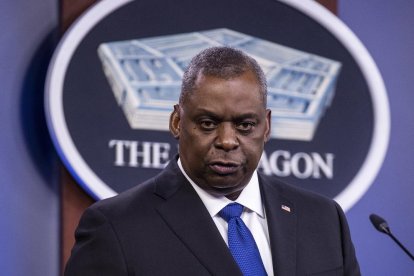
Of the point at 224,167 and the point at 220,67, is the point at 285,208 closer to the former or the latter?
the point at 224,167

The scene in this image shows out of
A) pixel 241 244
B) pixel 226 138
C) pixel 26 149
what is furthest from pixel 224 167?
pixel 26 149

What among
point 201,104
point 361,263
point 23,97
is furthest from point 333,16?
point 201,104

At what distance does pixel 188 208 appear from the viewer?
1.58m

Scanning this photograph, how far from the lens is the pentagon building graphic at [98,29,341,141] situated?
98.2 inches

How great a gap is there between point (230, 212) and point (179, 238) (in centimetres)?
13

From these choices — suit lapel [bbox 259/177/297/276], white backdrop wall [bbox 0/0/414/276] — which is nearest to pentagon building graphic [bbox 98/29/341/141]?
white backdrop wall [bbox 0/0/414/276]

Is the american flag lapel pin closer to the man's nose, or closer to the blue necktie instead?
the blue necktie

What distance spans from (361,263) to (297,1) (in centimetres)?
100

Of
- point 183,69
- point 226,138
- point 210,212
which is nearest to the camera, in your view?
point 226,138

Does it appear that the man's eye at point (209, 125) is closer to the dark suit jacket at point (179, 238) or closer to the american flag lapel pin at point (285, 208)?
the dark suit jacket at point (179, 238)

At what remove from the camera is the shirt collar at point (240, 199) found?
5.24ft

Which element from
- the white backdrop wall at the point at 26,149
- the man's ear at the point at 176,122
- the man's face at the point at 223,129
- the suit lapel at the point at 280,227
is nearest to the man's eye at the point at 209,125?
the man's face at the point at 223,129

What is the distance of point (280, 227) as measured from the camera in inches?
63.4

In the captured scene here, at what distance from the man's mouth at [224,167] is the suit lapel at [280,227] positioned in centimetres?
17
